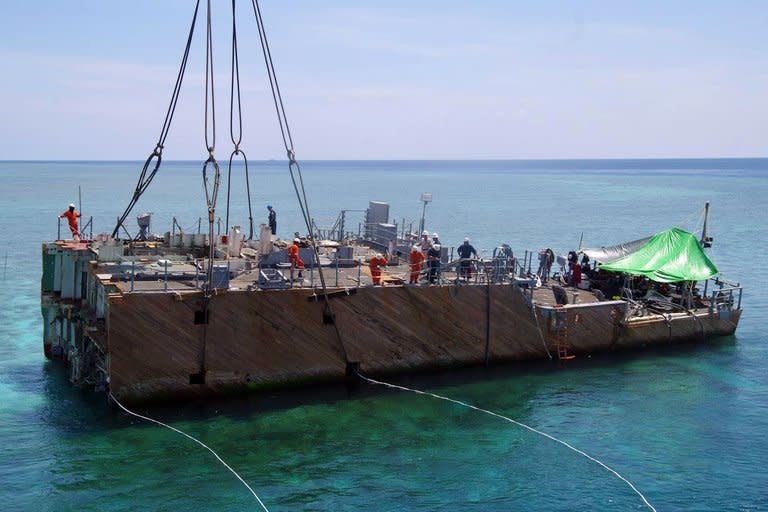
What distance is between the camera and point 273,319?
25531 millimetres

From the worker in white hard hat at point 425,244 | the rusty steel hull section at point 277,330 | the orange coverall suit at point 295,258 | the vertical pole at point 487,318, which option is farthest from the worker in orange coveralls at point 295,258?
the vertical pole at point 487,318

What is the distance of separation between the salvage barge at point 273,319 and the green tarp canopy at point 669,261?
7.02 ft

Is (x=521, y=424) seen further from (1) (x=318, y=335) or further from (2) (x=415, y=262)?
(1) (x=318, y=335)

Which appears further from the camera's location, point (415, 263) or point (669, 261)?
point (669, 261)

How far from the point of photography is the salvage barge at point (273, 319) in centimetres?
2411

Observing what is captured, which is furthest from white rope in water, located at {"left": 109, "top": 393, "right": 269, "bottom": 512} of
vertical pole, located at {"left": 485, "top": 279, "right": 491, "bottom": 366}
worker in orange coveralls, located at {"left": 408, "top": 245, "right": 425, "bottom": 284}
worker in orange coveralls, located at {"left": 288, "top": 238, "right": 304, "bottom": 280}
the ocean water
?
vertical pole, located at {"left": 485, "top": 279, "right": 491, "bottom": 366}

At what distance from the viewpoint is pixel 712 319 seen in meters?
35.5

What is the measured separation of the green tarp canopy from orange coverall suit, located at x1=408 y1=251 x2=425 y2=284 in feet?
35.5

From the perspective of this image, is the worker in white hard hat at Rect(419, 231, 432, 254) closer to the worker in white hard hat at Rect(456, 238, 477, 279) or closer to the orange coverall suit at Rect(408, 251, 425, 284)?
the worker in white hard hat at Rect(456, 238, 477, 279)

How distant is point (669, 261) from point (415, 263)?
13.8 m

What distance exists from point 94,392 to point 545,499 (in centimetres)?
1468

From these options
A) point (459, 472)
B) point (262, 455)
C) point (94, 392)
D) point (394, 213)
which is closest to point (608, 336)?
point (459, 472)

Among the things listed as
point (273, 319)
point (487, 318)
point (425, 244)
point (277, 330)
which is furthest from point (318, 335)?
point (425, 244)

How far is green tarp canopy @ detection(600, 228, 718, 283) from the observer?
3481 centimetres
